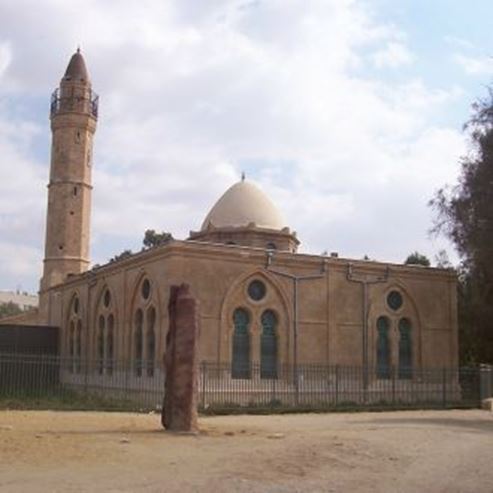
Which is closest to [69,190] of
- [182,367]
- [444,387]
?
[444,387]

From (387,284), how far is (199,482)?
23.7m

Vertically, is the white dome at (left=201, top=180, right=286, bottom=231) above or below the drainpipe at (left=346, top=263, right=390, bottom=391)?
above

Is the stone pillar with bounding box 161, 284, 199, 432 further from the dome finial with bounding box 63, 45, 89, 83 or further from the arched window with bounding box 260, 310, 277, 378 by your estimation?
the dome finial with bounding box 63, 45, 89, 83

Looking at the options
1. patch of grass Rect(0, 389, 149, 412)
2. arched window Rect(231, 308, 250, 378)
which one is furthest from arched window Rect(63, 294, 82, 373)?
arched window Rect(231, 308, 250, 378)

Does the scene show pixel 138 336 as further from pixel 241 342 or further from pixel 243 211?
pixel 243 211

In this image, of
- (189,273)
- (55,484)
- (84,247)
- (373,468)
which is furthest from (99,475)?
(84,247)

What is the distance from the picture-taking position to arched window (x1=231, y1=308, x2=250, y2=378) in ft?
95.0

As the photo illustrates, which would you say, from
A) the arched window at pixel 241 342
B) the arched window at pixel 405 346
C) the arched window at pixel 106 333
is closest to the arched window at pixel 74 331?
the arched window at pixel 106 333

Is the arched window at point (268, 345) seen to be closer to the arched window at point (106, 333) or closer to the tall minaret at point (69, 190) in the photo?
the arched window at point (106, 333)

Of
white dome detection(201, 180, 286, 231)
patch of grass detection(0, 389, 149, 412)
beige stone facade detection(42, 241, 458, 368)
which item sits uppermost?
white dome detection(201, 180, 286, 231)

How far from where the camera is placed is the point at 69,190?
138 feet

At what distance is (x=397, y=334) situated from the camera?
32719 millimetres

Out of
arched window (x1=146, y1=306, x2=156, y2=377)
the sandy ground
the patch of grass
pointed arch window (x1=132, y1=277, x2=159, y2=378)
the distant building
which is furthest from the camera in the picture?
the distant building

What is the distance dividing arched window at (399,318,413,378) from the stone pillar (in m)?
17.6
